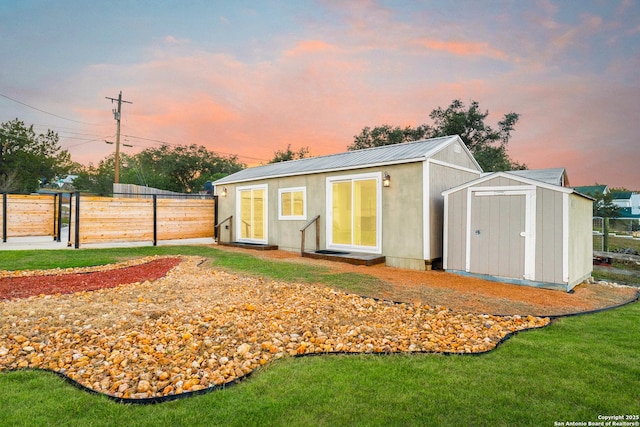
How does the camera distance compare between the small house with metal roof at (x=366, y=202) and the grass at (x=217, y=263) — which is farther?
the small house with metal roof at (x=366, y=202)

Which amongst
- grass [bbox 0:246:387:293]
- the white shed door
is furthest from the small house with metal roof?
grass [bbox 0:246:387:293]

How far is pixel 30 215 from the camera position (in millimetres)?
12156

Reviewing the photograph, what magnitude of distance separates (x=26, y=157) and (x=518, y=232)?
30812 millimetres

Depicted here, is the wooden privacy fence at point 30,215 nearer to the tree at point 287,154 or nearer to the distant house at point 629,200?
the tree at point 287,154

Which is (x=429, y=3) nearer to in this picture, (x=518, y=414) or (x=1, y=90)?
(x=518, y=414)

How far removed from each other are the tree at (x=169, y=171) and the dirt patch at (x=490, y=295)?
2942 centimetres

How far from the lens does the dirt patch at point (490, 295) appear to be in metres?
4.23

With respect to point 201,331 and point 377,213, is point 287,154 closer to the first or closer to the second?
point 377,213

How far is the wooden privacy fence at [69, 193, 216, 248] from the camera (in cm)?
1092

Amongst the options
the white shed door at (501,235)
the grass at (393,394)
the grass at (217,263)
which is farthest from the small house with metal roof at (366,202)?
the grass at (393,394)

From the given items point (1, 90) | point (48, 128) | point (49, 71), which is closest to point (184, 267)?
point (49, 71)

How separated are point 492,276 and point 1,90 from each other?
23803 millimetres

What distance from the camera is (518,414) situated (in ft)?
5.97

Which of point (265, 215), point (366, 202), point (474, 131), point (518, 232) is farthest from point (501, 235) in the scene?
point (474, 131)
